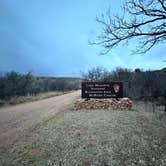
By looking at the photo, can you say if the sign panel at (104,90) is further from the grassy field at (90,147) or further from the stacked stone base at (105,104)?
the grassy field at (90,147)

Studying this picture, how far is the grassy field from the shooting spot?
14.9 feet

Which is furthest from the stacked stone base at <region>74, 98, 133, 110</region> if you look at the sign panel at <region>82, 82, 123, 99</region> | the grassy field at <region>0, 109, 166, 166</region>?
the grassy field at <region>0, 109, 166, 166</region>

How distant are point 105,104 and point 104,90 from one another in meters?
1.26

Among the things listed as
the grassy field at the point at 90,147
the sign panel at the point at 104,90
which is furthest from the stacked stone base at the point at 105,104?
the grassy field at the point at 90,147

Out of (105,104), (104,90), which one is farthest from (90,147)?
(104,90)

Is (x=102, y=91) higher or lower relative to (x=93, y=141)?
higher

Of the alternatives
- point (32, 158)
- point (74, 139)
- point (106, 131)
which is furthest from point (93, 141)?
point (32, 158)

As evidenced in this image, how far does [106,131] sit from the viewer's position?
6.89 meters

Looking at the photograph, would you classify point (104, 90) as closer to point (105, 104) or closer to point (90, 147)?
point (105, 104)

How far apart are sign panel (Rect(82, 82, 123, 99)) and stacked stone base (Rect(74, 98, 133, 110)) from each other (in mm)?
675

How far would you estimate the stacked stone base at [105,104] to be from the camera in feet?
42.6

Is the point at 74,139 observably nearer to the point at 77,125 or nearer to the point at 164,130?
the point at 77,125

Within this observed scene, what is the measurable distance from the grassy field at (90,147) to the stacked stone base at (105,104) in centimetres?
534

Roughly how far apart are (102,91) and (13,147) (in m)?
9.35
